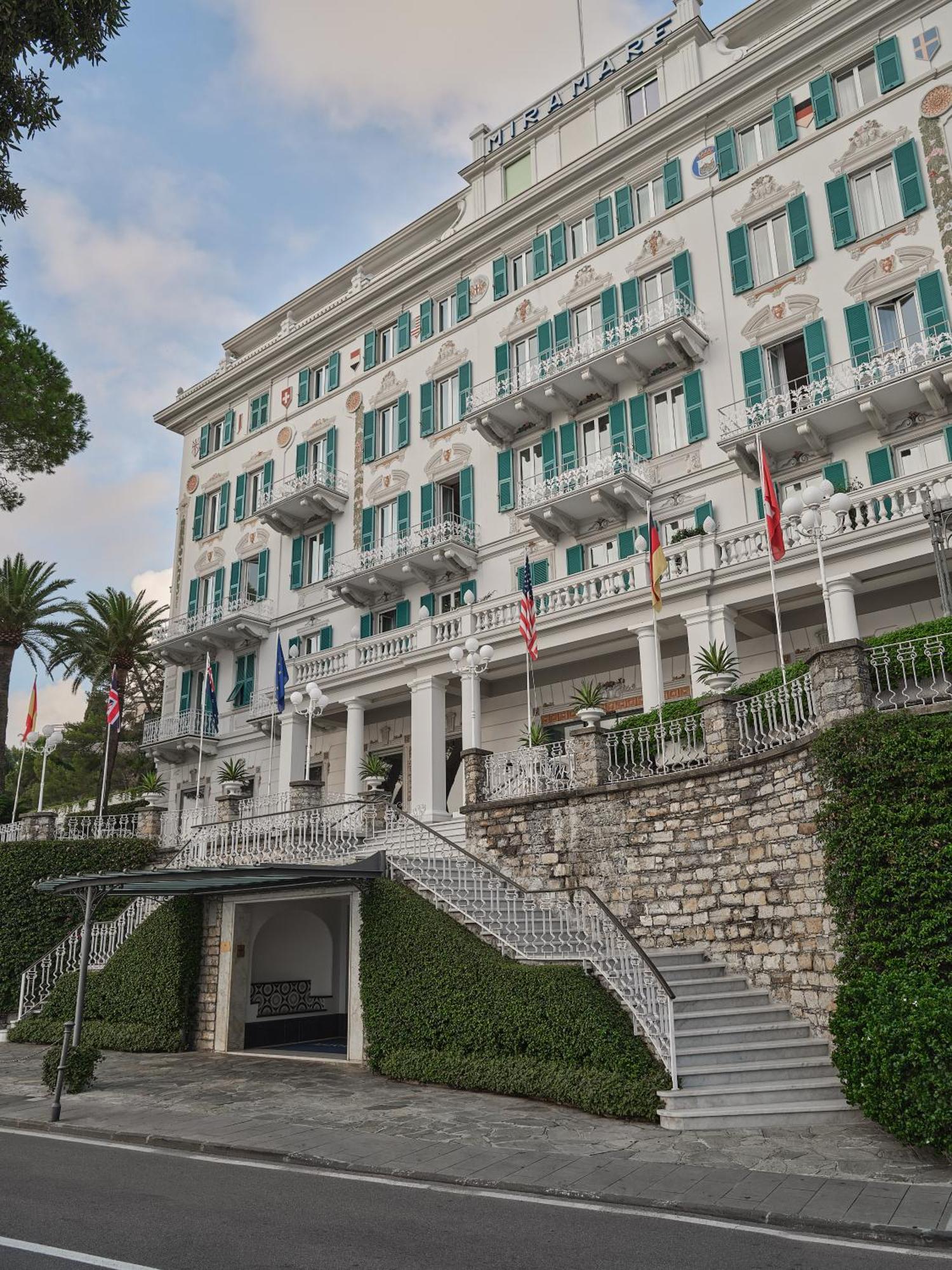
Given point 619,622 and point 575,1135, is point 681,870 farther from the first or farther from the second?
point 619,622

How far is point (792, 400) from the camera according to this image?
2094 cm

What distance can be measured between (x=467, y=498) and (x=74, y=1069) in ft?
57.1

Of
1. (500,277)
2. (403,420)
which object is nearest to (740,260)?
(500,277)

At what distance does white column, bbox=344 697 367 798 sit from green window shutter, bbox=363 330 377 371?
12460 millimetres

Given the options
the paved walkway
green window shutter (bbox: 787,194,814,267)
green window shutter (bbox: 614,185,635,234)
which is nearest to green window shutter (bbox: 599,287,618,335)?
green window shutter (bbox: 614,185,635,234)

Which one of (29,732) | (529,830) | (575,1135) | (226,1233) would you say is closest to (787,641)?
(529,830)

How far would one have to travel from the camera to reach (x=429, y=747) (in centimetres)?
A: 2169

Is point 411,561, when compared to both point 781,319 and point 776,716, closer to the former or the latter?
point 781,319

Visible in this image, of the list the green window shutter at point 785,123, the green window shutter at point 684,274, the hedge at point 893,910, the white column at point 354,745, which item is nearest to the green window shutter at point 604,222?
the green window shutter at point 684,274

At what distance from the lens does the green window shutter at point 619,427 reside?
23.3m

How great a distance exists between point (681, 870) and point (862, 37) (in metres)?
20.0

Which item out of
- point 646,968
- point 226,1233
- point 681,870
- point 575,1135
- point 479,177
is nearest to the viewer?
point 226,1233

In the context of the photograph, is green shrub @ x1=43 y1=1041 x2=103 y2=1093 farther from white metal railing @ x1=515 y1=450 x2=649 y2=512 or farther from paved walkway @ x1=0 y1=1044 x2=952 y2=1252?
white metal railing @ x1=515 y1=450 x2=649 y2=512

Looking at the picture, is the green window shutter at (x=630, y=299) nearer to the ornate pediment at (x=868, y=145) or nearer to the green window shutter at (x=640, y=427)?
the green window shutter at (x=640, y=427)
